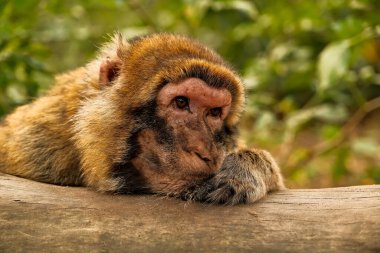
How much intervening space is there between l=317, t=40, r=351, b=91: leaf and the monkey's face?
1.99 meters

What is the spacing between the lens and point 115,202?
4.18 meters

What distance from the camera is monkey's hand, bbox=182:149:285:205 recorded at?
4078 mm

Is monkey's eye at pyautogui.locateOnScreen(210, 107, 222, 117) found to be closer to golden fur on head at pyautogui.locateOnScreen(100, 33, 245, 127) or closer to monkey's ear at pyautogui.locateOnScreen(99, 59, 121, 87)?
golden fur on head at pyautogui.locateOnScreen(100, 33, 245, 127)

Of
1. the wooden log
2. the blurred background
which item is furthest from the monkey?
the blurred background

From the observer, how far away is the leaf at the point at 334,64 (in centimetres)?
622

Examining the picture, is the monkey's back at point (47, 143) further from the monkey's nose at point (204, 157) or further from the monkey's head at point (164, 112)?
the monkey's nose at point (204, 157)

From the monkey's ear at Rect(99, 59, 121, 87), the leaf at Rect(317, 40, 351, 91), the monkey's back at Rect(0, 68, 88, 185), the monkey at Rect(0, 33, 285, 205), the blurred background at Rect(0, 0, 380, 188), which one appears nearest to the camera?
the monkey at Rect(0, 33, 285, 205)

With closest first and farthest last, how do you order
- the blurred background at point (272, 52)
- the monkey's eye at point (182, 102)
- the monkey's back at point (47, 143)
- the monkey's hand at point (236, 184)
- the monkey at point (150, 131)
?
1. the monkey's hand at point (236, 184)
2. the monkey at point (150, 131)
3. the monkey's eye at point (182, 102)
4. the monkey's back at point (47, 143)
5. the blurred background at point (272, 52)

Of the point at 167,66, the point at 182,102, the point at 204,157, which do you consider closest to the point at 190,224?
the point at 204,157

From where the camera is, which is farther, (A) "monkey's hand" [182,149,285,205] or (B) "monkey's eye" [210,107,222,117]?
(B) "monkey's eye" [210,107,222,117]

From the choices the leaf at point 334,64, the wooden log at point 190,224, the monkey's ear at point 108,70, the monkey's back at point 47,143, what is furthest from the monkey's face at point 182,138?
the leaf at point 334,64

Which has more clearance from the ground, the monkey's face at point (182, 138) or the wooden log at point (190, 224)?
the monkey's face at point (182, 138)

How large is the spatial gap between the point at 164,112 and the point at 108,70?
2.79 ft

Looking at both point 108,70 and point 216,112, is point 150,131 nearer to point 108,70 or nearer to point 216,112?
point 216,112
